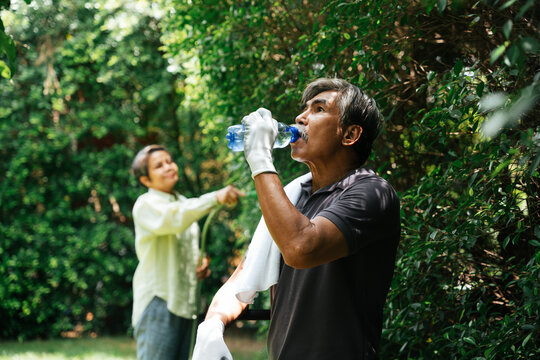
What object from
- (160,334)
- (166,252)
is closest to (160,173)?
(166,252)

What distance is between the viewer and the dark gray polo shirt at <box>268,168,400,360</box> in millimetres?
1644

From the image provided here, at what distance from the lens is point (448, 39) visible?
2.76 meters

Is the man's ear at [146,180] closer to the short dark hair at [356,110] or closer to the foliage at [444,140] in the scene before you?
the foliage at [444,140]

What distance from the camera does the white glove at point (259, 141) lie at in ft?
5.49

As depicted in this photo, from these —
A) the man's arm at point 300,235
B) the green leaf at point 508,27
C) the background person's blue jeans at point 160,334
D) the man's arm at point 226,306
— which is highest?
the green leaf at point 508,27

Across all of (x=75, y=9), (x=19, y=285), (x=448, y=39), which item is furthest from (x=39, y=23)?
(x=448, y=39)

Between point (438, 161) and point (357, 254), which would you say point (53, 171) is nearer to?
point (438, 161)

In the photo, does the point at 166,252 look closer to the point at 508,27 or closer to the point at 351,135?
the point at 351,135

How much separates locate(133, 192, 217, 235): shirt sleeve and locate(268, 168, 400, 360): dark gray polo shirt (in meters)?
2.24

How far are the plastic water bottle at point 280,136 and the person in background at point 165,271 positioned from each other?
1705 millimetres

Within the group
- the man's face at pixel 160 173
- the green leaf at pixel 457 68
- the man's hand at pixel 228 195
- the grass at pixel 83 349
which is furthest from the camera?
the grass at pixel 83 349

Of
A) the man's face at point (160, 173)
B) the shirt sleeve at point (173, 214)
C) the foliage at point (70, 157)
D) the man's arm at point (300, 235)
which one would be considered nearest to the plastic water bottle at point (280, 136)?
the man's arm at point (300, 235)

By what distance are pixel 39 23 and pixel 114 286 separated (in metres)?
3.82

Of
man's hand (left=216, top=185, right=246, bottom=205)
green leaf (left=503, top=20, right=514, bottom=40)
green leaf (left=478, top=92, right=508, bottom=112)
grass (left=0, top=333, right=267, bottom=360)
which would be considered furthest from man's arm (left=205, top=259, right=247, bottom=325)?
grass (left=0, top=333, right=267, bottom=360)
